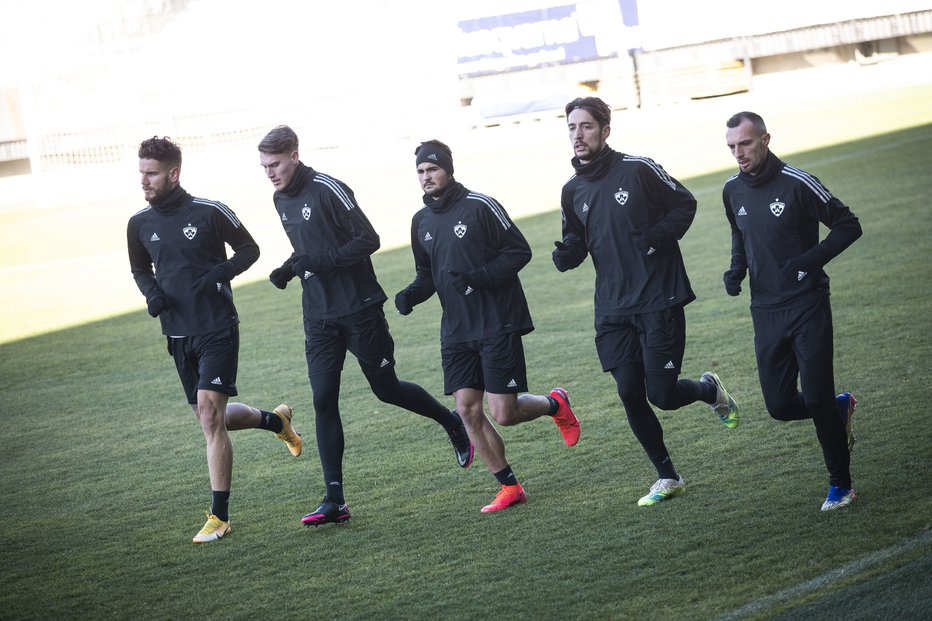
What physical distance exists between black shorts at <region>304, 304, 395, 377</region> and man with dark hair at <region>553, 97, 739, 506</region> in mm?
1128

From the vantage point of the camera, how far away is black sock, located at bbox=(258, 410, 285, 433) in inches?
272

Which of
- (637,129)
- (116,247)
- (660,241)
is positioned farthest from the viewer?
(637,129)

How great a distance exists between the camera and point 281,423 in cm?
710

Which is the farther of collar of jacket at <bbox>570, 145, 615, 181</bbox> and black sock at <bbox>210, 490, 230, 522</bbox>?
black sock at <bbox>210, 490, 230, 522</bbox>

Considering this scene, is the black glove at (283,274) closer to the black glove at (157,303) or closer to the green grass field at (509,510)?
the black glove at (157,303)

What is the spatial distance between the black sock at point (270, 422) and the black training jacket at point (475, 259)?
1.56 meters

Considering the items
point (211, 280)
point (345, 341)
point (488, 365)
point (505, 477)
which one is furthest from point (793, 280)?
point (211, 280)

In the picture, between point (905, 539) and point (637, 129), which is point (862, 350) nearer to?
point (905, 539)

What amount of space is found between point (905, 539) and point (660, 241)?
5.78 ft

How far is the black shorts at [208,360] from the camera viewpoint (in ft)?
20.0

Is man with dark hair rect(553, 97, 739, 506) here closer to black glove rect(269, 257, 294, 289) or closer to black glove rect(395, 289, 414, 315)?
black glove rect(395, 289, 414, 315)

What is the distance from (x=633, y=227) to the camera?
18.4 feet

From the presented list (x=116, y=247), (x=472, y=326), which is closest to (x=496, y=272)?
(x=472, y=326)

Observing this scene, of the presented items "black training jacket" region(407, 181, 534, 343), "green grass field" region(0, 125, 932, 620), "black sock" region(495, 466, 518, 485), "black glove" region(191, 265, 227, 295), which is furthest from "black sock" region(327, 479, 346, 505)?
"black glove" region(191, 265, 227, 295)
